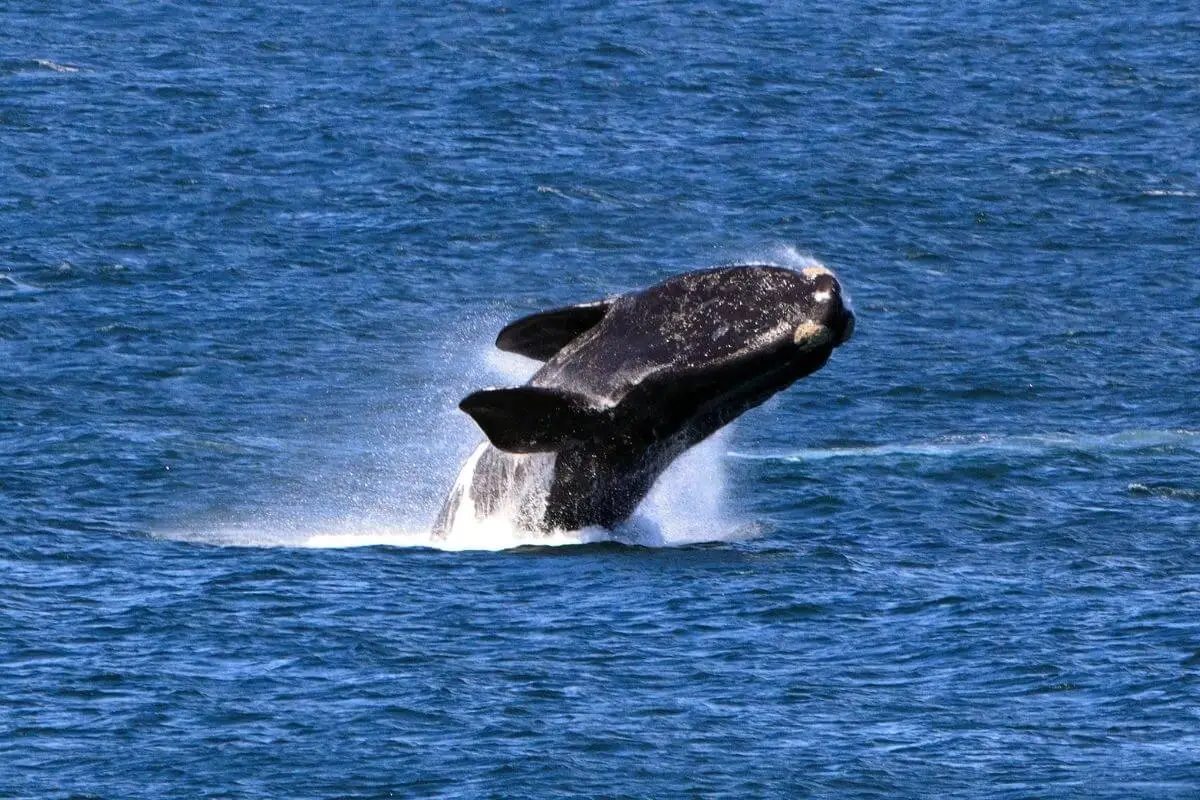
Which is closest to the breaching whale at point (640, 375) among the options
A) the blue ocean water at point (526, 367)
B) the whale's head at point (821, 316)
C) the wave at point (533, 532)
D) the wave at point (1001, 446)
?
the whale's head at point (821, 316)

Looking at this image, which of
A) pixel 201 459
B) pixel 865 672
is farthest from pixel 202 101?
pixel 865 672

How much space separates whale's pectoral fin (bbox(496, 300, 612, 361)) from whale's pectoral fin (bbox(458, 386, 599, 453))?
1244mm

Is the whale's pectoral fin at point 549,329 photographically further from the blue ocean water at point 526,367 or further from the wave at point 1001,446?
the wave at point 1001,446

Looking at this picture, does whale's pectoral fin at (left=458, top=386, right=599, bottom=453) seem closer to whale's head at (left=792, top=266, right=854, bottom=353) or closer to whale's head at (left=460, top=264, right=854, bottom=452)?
whale's head at (left=460, top=264, right=854, bottom=452)

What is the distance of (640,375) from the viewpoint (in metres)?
29.6

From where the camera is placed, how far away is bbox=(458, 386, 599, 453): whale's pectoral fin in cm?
2820

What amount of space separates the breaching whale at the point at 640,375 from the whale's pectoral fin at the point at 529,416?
20 mm

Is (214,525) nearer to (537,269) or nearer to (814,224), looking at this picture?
(537,269)

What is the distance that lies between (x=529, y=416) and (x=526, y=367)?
16.5 feet

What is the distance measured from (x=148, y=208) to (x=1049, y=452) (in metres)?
28.1

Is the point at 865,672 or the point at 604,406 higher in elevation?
the point at 604,406

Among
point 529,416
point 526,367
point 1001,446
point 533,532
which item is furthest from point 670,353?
point 1001,446

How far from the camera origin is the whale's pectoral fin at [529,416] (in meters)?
28.2

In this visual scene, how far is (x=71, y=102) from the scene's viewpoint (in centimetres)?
7225
